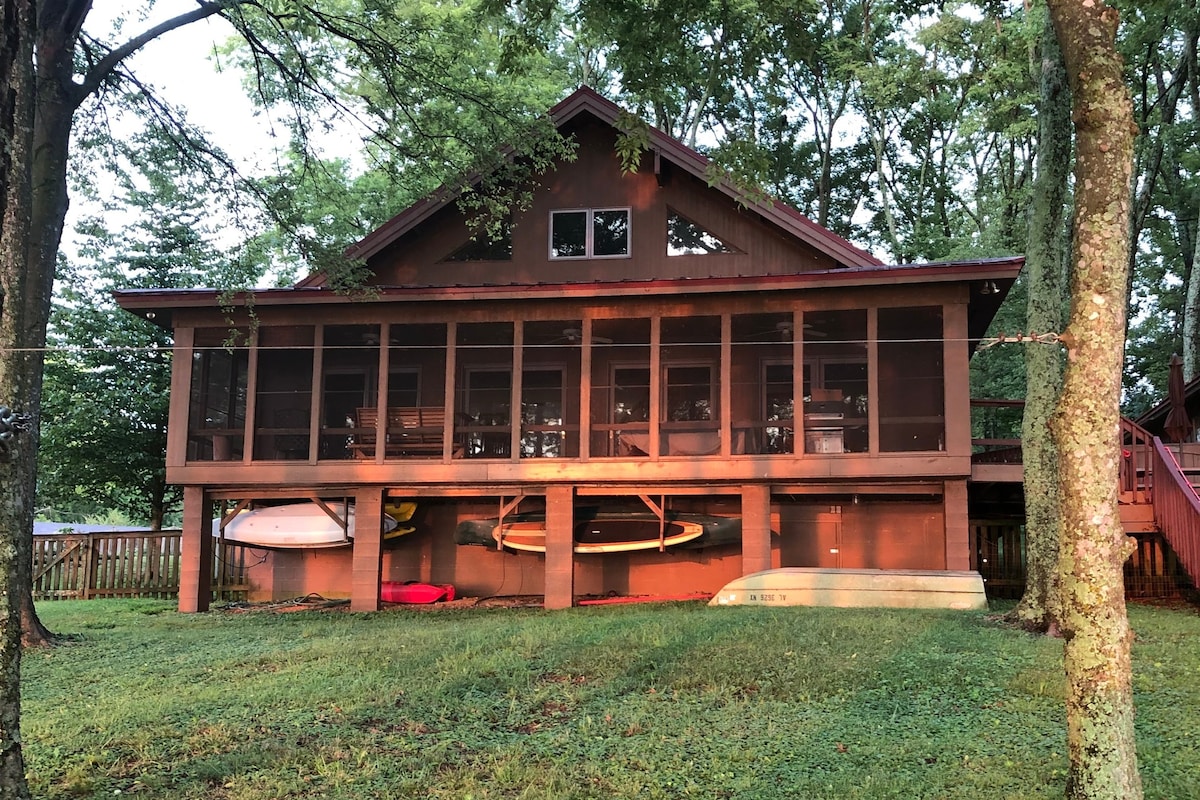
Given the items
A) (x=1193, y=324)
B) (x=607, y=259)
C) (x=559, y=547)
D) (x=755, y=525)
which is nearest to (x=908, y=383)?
(x=755, y=525)

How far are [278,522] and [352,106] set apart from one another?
743 centimetres

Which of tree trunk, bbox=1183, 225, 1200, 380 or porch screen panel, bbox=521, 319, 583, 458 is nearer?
porch screen panel, bbox=521, 319, 583, 458

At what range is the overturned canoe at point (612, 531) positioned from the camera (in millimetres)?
14898

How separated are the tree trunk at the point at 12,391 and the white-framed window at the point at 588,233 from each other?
36.3 feet

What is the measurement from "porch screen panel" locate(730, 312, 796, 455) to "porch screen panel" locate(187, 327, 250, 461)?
7.96 meters

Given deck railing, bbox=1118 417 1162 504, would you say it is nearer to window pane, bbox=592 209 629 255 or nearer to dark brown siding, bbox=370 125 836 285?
dark brown siding, bbox=370 125 836 285

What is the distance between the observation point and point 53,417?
20000 mm

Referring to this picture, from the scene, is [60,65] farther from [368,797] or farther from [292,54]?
[368,797]

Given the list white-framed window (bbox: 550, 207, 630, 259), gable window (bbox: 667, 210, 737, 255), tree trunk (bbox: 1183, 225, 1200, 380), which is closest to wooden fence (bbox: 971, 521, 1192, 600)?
gable window (bbox: 667, 210, 737, 255)

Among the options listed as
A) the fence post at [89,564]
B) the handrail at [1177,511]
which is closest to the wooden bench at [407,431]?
the fence post at [89,564]

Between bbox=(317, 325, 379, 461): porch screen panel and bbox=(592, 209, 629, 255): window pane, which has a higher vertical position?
bbox=(592, 209, 629, 255): window pane

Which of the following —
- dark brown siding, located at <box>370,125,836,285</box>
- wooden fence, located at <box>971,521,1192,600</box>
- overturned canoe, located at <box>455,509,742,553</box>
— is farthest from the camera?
dark brown siding, located at <box>370,125,836,285</box>

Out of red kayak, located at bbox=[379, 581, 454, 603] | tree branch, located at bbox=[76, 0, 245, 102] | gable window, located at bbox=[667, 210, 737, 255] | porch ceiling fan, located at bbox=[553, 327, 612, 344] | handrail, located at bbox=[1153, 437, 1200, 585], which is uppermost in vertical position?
tree branch, located at bbox=[76, 0, 245, 102]

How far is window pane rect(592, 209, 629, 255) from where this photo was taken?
51.9 ft
